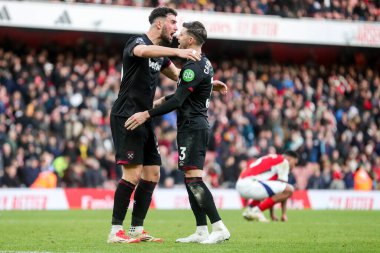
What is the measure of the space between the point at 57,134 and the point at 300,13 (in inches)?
489

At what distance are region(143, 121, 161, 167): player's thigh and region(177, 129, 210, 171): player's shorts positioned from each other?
40cm

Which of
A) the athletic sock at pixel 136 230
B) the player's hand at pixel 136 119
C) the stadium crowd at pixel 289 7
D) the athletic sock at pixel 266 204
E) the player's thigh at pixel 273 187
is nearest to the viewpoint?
the player's hand at pixel 136 119

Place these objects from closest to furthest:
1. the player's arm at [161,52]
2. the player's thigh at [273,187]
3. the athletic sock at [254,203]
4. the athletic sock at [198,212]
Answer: the player's arm at [161,52] → the athletic sock at [198,212] → the player's thigh at [273,187] → the athletic sock at [254,203]

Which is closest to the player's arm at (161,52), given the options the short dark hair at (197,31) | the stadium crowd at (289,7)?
the short dark hair at (197,31)

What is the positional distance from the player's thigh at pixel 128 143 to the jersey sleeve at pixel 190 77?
718 millimetres

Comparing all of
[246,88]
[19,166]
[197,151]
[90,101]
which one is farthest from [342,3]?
[197,151]

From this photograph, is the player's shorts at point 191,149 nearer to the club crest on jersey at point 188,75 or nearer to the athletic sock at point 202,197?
the athletic sock at point 202,197

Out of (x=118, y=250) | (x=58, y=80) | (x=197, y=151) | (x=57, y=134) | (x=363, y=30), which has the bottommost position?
(x=118, y=250)

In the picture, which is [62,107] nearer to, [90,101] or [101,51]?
[90,101]

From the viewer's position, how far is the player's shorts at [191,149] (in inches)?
378

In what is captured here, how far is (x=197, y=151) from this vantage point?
9641 mm

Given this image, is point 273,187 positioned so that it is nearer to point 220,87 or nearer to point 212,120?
point 220,87

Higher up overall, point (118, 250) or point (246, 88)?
point (246, 88)

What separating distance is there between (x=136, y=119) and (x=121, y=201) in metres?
1.03
